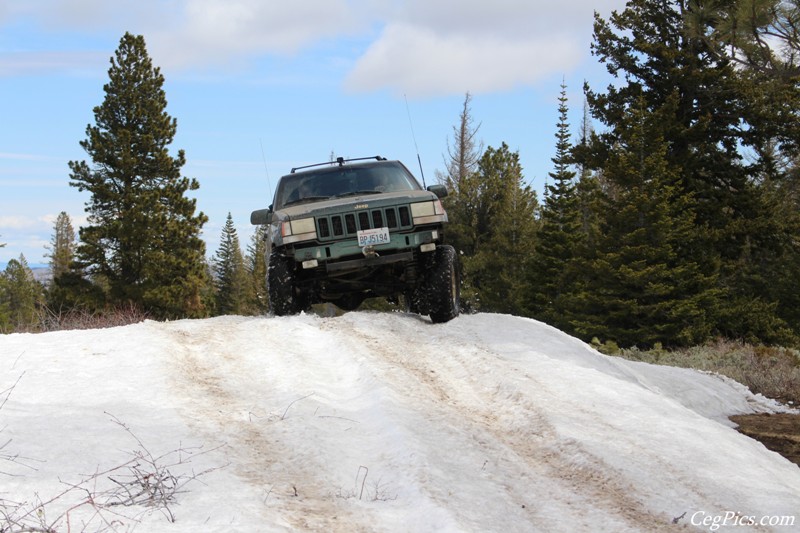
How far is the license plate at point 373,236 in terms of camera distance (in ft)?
28.2

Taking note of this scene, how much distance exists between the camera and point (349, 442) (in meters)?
4.43

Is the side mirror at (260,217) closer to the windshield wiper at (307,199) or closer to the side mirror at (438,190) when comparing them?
the windshield wiper at (307,199)

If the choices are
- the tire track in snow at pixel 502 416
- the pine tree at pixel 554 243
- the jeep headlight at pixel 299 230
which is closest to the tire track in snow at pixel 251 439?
the tire track in snow at pixel 502 416

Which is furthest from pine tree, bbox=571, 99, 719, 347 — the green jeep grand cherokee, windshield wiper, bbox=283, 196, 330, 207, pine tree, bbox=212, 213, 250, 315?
pine tree, bbox=212, 213, 250, 315

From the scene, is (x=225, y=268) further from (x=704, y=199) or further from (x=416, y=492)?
(x=416, y=492)

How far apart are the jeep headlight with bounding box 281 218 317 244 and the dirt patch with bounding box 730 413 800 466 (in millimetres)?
5149

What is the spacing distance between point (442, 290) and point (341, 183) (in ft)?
7.08

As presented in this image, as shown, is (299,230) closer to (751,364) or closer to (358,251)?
(358,251)

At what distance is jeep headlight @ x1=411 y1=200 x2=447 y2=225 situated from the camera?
8727 millimetres

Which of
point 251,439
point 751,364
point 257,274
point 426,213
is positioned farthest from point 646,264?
point 257,274

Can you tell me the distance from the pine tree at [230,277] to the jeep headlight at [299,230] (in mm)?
60245

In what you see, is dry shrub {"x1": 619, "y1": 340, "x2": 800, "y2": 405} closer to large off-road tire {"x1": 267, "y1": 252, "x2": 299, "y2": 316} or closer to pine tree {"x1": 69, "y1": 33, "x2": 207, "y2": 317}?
large off-road tire {"x1": 267, "y1": 252, "x2": 299, "y2": 316}

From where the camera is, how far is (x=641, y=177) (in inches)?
928

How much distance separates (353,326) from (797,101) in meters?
22.7
